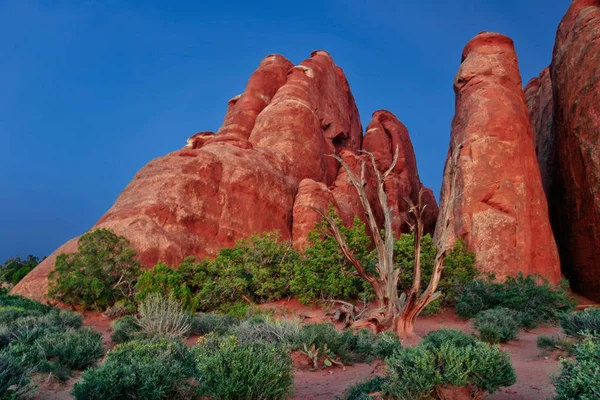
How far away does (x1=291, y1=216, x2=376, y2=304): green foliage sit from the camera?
60.0 feet

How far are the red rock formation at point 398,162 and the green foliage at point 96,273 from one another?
2348cm

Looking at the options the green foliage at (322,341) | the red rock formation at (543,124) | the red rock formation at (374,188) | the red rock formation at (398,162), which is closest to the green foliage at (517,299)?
the green foliage at (322,341)

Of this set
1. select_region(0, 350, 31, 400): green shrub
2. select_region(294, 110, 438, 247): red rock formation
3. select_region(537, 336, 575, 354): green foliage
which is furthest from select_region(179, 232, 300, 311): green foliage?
select_region(0, 350, 31, 400): green shrub

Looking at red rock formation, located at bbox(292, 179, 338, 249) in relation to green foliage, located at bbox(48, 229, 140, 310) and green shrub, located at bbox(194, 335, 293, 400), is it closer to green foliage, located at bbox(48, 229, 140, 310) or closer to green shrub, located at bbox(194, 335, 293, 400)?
green foliage, located at bbox(48, 229, 140, 310)

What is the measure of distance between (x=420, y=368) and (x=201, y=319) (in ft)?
28.9

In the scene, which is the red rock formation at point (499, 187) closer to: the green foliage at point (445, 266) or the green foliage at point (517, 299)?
the green foliage at point (445, 266)

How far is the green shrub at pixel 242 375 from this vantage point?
556cm

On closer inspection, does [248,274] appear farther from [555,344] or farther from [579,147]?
[579,147]

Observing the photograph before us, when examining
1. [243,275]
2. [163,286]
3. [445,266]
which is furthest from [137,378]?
[445,266]

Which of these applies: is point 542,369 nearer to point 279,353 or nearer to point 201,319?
point 279,353

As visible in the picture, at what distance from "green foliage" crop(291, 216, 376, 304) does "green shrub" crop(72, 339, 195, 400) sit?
12.0 metres

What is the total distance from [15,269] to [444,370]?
121ft

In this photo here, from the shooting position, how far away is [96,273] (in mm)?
18547

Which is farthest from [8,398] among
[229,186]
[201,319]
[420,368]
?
[229,186]
